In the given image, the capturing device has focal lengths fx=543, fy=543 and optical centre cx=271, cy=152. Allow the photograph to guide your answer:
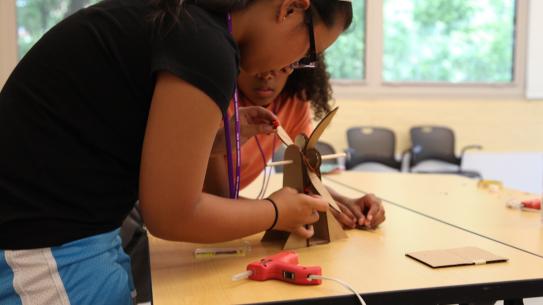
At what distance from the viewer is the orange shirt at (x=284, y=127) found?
1766 millimetres

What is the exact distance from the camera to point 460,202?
1.78m

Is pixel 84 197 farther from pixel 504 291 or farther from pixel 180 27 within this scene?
pixel 504 291

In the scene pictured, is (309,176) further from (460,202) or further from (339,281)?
(460,202)

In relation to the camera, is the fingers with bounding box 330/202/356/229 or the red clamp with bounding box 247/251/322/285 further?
the fingers with bounding box 330/202/356/229

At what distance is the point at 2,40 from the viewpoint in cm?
434

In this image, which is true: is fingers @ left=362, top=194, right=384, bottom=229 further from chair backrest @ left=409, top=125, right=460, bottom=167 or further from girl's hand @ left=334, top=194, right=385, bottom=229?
chair backrest @ left=409, top=125, right=460, bottom=167

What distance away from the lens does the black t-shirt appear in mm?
805

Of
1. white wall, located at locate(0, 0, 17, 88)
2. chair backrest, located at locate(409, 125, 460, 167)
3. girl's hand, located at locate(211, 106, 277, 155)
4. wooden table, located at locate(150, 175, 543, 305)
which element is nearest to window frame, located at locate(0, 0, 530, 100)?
chair backrest, located at locate(409, 125, 460, 167)

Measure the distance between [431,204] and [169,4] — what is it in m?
1.21

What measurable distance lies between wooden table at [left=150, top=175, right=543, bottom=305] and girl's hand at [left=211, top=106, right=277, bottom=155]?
0.73 ft

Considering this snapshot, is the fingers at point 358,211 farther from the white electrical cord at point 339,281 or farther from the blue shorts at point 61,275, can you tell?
the blue shorts at point 61,275

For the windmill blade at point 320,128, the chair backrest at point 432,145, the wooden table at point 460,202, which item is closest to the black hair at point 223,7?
the windmill blade at point 320,128

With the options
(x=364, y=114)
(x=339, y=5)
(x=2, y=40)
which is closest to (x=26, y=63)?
(x=339, y=5)

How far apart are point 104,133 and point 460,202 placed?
1.31 meters
